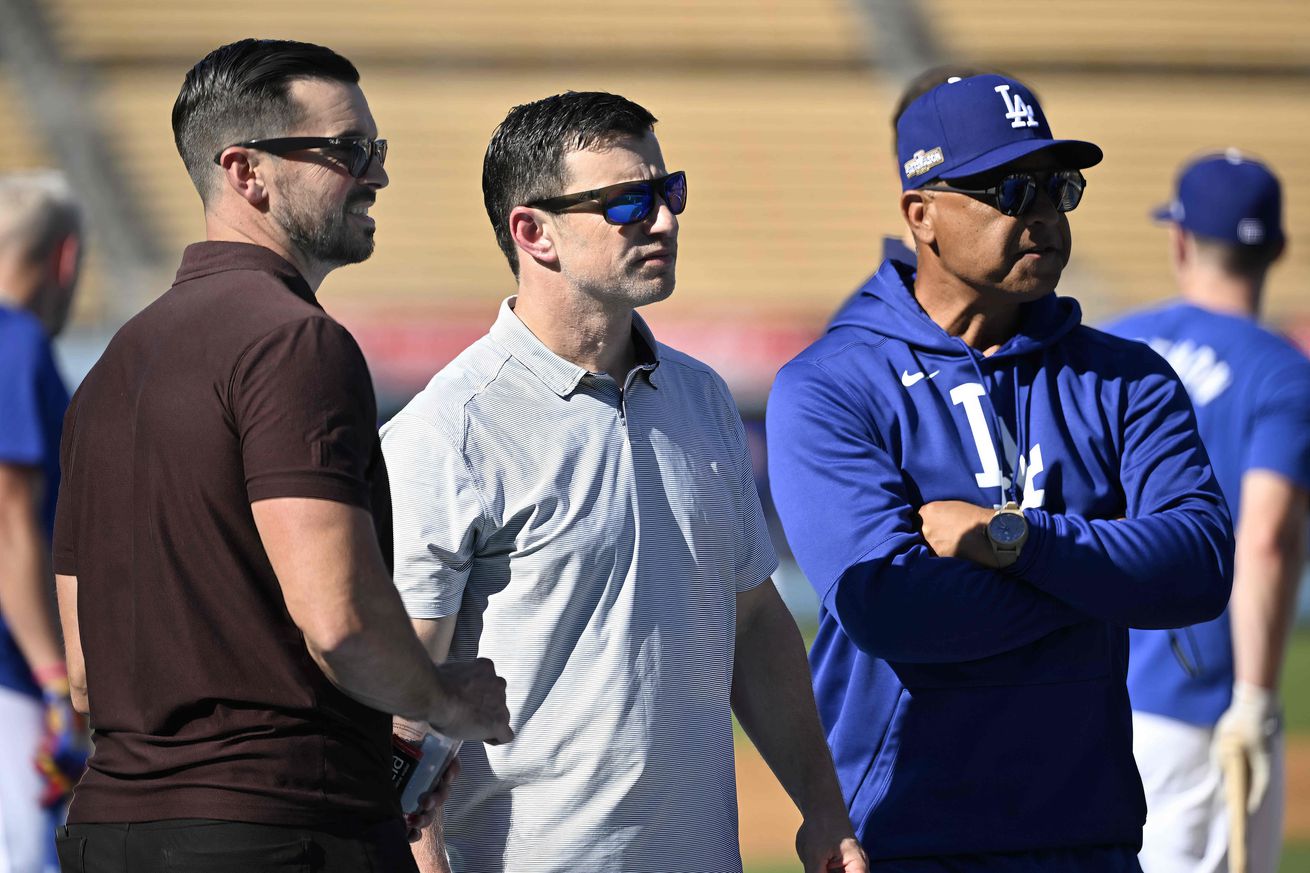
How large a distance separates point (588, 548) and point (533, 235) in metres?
0.52

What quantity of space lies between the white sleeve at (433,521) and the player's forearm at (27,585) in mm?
1640

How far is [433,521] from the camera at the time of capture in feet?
7.70

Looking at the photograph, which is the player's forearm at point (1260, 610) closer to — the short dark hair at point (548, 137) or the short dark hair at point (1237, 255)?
the short dark hair at point (1237, 255)

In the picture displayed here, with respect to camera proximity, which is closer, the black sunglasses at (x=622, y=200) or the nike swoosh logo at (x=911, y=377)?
the black sunglasses at (x=622, y=200)

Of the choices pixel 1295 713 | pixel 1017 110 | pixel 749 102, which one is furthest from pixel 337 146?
pixel 749 102

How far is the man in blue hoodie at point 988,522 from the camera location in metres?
2.56

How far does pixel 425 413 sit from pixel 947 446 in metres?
0.87

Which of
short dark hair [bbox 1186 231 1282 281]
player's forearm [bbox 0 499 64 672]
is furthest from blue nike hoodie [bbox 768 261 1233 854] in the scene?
player's forearm [bbox 0 499 64 672]

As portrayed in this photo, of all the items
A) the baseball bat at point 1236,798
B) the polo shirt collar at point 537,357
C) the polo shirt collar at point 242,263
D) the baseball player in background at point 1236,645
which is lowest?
the baseball bat at point 1236,798

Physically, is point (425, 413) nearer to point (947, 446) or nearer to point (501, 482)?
point (501, 482)

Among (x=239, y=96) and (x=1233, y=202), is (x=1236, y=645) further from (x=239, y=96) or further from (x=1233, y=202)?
(x=239, y=96)

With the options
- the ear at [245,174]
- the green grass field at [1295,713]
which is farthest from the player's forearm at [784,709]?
the green grass field at [1295,713]

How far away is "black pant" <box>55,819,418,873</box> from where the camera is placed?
1.95m

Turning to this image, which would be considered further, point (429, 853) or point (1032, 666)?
point (1032, 666)
